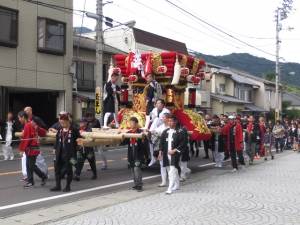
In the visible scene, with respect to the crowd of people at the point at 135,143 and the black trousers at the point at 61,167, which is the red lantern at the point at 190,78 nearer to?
the crowd of people at the point at 135,143

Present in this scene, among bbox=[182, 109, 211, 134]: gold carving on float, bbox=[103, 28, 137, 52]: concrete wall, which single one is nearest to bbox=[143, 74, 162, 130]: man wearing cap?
bbox=[182, 109, 211, 134]: gold carving on float

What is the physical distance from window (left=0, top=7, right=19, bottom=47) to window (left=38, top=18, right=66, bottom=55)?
1.62 meters

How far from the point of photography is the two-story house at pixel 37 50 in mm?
20625

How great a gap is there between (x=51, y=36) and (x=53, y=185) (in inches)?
564

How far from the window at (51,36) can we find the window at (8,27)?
162cm

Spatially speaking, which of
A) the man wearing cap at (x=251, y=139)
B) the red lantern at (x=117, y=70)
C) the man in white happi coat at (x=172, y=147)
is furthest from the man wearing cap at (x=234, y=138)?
the man in white happi coat at (x=172, y=147)

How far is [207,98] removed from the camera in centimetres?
4212

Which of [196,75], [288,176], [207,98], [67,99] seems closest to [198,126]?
[196,75]

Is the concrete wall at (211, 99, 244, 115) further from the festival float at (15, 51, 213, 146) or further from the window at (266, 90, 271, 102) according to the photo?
the festival float at (15, 51, 213, 146)

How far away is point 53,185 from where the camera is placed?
10453 millimetres

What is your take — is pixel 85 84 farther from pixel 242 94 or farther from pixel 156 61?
pixel 242 94

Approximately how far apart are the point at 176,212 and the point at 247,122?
1057cm

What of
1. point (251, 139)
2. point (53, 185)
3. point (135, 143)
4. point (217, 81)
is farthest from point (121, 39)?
point (135, 143)

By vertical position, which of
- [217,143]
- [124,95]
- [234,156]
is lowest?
[234,156]
